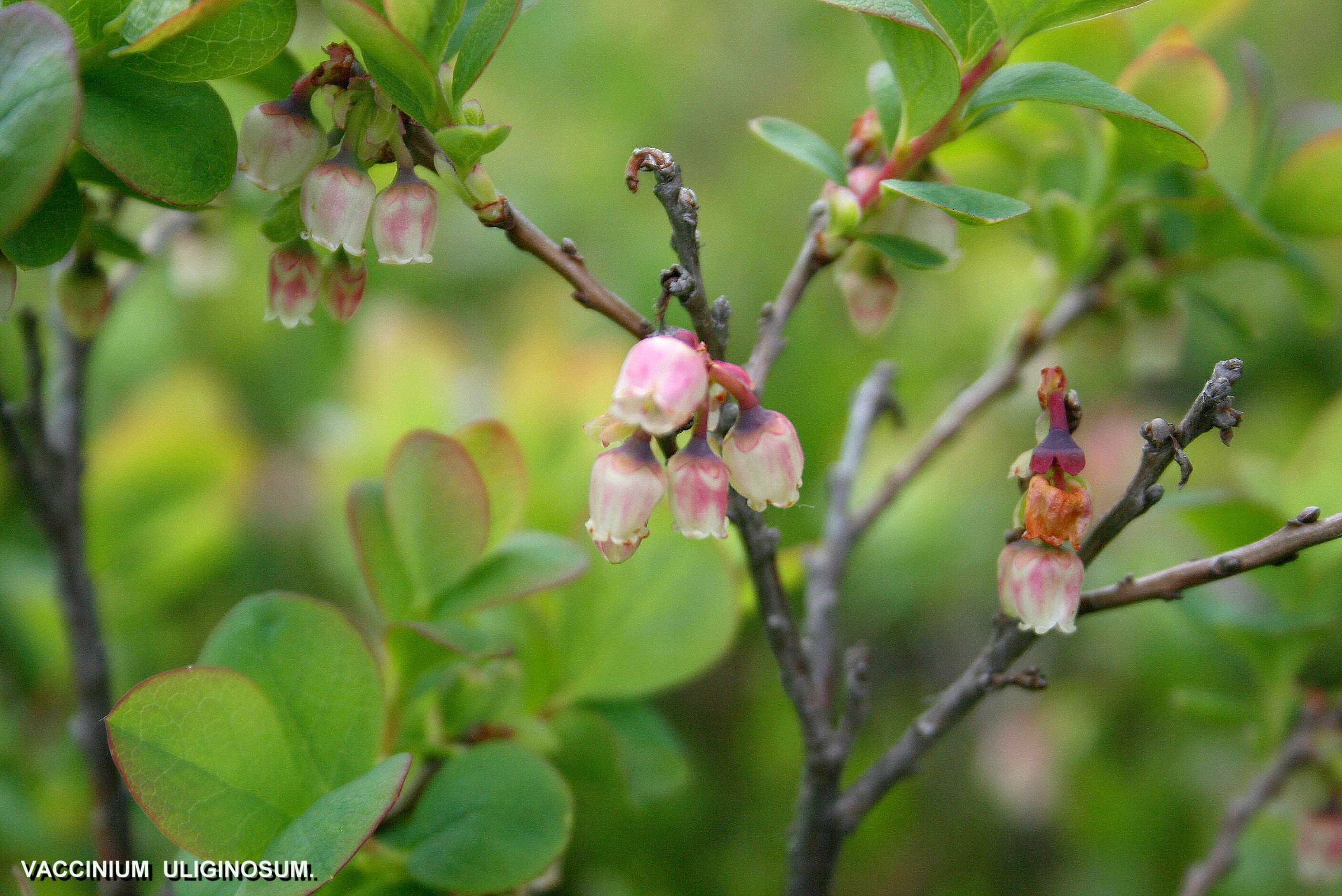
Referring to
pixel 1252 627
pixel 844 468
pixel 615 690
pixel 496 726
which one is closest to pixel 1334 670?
pixel 1252 627

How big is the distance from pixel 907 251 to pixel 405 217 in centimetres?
31

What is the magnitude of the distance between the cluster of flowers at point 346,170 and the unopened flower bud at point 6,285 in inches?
5.7

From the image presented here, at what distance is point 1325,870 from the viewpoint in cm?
102

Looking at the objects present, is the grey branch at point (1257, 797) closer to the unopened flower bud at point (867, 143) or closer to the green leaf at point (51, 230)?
the unopened flower bud at point (867, 143)

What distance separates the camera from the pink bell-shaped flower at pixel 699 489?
551 millimetres

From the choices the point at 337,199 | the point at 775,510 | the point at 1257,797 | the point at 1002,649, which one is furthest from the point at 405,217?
the point at 1257,797

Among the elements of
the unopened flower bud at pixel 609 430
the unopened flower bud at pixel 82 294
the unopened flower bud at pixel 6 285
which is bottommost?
the unopened flower bud at pixel 82 294

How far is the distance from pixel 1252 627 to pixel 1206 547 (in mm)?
428

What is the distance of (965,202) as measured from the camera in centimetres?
59

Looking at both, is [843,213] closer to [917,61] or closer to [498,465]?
[917,61]

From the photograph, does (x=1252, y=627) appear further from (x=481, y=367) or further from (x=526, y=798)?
(x=481, y=367)

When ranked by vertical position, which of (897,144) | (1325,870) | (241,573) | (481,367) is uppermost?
(897,144)

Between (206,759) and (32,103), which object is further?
(206,759)

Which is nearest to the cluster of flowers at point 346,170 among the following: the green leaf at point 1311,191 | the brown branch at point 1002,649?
the brown branch at point 1002,649
